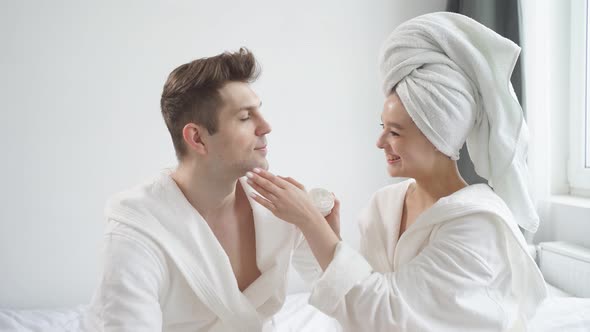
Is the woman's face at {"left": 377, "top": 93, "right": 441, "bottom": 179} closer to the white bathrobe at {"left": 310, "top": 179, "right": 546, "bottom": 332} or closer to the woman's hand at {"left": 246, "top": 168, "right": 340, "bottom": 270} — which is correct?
the white bathrobe at {"left": 310, "top": 179, "right": 546, "bottom": 332}

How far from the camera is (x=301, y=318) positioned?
7.18 ft

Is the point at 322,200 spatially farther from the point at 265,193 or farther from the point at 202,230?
the point at 202,230

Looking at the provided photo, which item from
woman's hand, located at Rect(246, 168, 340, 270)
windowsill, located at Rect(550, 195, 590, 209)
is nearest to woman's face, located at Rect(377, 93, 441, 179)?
woman's hand, located at Rect(246, 168, 340, 270)

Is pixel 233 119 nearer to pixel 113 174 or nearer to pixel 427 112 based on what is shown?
pixel 427 112

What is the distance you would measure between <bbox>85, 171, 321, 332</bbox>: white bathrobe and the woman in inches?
8.0

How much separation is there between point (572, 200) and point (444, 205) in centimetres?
157

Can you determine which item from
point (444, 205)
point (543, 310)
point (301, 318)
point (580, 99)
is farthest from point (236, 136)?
point (580, 99)

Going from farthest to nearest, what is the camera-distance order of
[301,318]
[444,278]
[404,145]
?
[301,318] < [404,145] < [444,278]

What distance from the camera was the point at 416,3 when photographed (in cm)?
319

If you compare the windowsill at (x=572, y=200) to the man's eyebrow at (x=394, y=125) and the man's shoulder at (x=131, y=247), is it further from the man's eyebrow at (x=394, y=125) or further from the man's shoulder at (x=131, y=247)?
the man's shoulder at (x=131, y=247)

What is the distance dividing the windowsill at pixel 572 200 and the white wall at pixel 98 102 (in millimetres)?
1212

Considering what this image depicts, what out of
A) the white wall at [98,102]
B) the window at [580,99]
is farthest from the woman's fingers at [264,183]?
the window at [580,99]

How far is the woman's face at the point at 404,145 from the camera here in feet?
4.42

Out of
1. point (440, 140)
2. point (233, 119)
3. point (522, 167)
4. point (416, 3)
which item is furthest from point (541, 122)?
point (233, 119)
